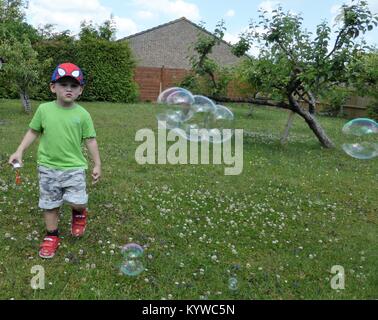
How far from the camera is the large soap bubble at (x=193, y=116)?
8578 millimetres

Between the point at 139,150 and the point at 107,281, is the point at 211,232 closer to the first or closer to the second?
the point at 107,281

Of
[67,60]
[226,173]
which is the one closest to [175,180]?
[226,173]

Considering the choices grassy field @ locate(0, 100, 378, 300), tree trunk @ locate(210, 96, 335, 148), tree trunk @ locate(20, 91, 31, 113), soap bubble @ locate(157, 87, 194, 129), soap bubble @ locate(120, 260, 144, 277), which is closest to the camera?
grassy field @ locate(0, 100, 378, 300)

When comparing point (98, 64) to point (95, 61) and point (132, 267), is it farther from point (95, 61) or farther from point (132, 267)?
point (132, 267)

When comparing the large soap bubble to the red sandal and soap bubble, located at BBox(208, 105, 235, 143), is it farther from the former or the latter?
the red sandal

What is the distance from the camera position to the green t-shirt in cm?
439

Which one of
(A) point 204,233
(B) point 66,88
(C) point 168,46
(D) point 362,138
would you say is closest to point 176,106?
(D) point 362,138

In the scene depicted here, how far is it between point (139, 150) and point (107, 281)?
20.0 feet

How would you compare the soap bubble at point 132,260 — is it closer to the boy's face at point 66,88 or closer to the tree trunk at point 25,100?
the boy's face at point 66,88

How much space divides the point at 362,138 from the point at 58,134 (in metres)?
5.51

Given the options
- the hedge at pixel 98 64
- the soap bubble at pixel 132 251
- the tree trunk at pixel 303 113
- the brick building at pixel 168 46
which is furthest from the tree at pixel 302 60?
the brick building at pixel 168 46

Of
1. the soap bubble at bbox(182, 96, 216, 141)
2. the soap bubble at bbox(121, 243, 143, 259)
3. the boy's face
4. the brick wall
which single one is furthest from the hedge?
the soap bubble at bbox(121, 243, 143, 259)

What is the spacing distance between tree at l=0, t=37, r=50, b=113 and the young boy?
12060 millimetres

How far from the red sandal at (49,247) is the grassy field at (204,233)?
80 mm
